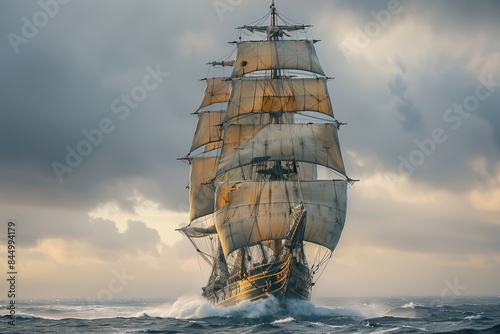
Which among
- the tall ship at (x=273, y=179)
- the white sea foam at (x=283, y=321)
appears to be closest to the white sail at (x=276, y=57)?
the tall ship at (x=273, y=179)

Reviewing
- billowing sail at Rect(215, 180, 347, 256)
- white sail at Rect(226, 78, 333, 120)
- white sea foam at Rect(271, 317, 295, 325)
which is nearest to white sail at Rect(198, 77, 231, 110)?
white sail at Rect(226, 78, 333, 120)

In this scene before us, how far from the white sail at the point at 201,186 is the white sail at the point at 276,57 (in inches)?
613

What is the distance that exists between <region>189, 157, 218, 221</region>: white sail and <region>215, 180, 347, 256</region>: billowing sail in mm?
17967

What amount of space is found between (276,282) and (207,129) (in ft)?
133

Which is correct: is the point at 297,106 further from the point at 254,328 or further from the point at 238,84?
the point at 254,328

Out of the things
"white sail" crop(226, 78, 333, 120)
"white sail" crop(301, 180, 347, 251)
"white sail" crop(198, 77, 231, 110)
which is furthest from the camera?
"white sail" crop(198, 77, 231, 110)

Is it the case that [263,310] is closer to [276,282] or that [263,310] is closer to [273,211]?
[276,282]

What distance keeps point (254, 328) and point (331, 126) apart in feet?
126

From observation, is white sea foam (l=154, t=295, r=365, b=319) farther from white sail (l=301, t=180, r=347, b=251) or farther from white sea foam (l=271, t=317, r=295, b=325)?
white sail (l=301, t=180, r=347, b=251)

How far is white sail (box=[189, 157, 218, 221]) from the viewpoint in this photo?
373 feet

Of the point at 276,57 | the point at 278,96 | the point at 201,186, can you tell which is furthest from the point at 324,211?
the point at 201,186

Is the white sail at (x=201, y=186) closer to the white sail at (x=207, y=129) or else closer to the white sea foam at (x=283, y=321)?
the white sail at (x=207, y=129)

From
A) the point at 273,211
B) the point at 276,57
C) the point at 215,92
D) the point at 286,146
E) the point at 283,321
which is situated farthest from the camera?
the point at 215,92

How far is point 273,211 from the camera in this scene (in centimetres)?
9225
